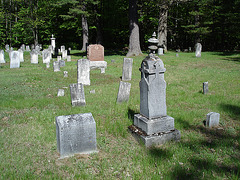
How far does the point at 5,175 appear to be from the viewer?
336 cm

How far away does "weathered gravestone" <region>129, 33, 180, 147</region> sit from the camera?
14.6 feet

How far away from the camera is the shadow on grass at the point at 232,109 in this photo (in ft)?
19.5

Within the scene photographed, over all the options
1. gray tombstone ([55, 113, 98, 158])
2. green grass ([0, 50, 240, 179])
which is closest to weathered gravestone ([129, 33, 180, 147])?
green grass ([0, 50, 240, 179])

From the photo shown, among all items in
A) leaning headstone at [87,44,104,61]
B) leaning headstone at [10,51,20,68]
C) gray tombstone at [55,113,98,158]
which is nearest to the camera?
gray tombstone at [55,113,98,158]

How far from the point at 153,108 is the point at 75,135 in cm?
171

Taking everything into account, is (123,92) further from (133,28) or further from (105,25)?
(105,25)

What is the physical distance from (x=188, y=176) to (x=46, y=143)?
2.77 m

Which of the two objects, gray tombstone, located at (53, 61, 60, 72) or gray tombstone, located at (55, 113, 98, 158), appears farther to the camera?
gray tombstone, located at (53, 61, 60, 72)

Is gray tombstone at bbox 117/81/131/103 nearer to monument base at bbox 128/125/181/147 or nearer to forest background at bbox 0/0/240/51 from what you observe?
monument base at bbox 128/125/181/147

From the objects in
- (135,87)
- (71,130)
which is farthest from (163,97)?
(135,87)

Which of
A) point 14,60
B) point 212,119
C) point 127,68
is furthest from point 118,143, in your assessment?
point 14,60

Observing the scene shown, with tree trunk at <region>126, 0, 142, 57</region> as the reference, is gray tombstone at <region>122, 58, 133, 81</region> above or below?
below

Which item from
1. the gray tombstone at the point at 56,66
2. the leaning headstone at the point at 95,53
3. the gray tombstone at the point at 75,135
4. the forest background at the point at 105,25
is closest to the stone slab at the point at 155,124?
the gray tombstone at the point at 75,135

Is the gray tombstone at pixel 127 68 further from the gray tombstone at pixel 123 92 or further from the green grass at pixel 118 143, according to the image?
the gray tombstone at pixel 123 92
